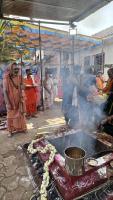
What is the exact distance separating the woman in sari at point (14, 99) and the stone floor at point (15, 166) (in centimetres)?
36

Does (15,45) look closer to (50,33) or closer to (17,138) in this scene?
(50,33)

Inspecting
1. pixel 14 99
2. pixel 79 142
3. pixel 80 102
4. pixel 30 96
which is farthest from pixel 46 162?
pixel 30 96

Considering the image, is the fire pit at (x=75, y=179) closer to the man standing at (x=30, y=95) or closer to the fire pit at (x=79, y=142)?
the fire pit at (x=79, y=142)

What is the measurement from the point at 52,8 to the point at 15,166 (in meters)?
3.59

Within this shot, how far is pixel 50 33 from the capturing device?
8453 mm

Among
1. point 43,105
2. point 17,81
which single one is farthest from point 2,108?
point 17,81

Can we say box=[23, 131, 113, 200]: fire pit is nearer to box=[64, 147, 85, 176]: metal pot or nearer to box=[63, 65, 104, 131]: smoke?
box=[64, 147, 85, 176]: metal pot

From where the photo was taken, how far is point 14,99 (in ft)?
19.1

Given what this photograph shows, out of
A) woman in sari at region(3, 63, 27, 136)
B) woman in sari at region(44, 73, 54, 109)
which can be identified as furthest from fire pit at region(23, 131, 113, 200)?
woman in sari at region(44, 73, 54, 109)

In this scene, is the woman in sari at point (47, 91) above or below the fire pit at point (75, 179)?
A: above

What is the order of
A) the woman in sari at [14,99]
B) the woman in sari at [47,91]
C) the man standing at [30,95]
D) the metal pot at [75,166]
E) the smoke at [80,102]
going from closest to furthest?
1. the metal pot at [75,166]
2. the smoke at [80,102]
3. the woman in sari at [14,99]
4. the man standing at [30,95]
5. the woman in sari at [47,91]

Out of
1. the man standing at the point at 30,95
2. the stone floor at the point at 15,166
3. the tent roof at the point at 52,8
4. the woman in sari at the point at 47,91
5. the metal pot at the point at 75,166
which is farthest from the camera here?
the woman in sari at the point at 47,91

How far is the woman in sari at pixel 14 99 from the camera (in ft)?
18.6

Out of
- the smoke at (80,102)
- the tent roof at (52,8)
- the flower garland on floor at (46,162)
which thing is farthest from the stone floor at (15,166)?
the tent roof at (52,8)
